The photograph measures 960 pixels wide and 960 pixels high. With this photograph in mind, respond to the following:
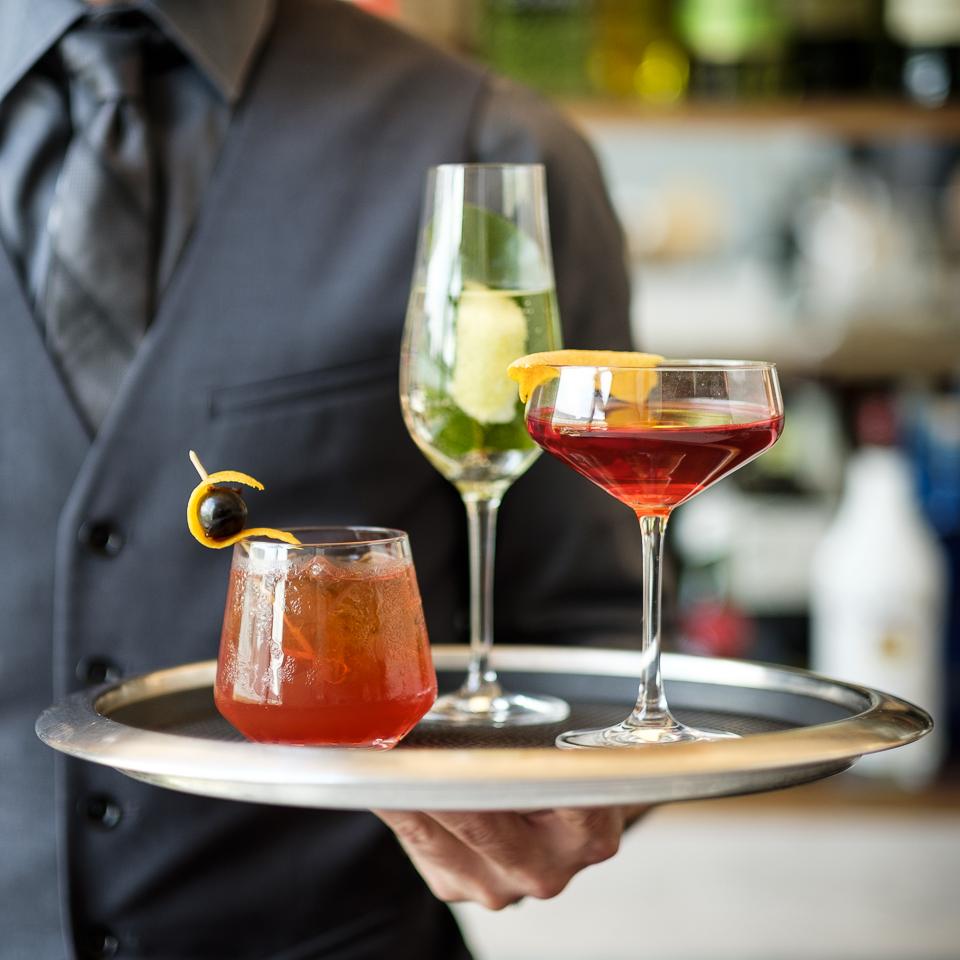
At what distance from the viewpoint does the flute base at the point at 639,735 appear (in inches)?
29.6

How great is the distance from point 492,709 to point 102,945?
382mm

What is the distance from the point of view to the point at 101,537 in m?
1.03

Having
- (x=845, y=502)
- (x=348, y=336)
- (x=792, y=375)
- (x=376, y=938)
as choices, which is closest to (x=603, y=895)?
(x=845, y=502)

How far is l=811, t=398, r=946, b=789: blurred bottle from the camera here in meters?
2.00

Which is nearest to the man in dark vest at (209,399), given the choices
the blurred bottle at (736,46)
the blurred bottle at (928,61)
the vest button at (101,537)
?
the vest button at (101,537)

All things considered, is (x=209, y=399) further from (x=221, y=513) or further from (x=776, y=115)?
(x=776, y=115)

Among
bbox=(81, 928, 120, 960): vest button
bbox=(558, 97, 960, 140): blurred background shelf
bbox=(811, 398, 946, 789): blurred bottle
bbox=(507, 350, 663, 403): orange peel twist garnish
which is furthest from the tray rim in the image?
bbox=(558, 97, 960, 140): blurred background shelf

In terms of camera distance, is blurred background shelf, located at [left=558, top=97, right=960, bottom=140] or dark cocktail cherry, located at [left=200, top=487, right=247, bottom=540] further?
blurred background shelf, located at [left=558, top=97, right=960, bottom=140]

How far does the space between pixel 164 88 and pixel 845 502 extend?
1.43 metres

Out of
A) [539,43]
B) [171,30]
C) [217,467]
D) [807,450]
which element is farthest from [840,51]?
[217,467]

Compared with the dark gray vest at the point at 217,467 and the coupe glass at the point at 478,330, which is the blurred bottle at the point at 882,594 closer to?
the dark gray vest at the point at 217,467

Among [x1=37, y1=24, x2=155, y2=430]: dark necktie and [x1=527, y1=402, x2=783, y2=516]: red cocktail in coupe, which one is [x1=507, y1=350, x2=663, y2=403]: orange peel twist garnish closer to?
[x1=527, y1=402, x2=783, y2=516]: red cocktail in coupe

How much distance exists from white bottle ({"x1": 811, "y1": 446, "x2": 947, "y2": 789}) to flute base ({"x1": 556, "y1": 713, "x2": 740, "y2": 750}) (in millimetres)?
1262

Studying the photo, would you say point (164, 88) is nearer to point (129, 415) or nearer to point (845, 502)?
point (129, 415)
